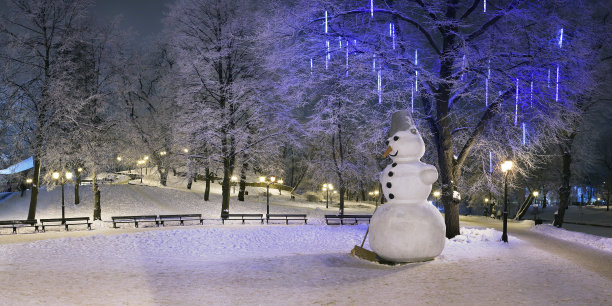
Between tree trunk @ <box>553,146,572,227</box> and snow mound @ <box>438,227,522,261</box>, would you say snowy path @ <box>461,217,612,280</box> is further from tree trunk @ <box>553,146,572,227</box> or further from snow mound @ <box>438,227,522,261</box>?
tree trunk @ <box>553,146,572,227</box>

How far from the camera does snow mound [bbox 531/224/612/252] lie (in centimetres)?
1477

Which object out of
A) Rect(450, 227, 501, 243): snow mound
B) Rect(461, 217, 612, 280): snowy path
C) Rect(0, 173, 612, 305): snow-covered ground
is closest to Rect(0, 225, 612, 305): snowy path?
Rect(0, 173, 612, 305): snow-covered ground

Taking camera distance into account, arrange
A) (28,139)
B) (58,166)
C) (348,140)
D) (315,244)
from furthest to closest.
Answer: (348,140)
(58,166)
(28,139)
(315,244)

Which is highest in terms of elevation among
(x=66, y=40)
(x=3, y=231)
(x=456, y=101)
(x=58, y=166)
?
(x=66, y=40)

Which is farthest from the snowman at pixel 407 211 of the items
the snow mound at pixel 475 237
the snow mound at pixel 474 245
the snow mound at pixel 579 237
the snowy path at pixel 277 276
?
the snow mound at pixel 579 237

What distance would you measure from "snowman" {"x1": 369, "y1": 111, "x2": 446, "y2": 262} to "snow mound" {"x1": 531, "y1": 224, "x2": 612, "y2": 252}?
871 cm

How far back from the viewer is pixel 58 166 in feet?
71.8

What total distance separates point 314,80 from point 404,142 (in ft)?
14.9

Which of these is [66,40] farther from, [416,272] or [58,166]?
[416,272]

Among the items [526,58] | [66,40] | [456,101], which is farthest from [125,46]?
[526,58]

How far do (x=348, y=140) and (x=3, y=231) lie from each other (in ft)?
80.5

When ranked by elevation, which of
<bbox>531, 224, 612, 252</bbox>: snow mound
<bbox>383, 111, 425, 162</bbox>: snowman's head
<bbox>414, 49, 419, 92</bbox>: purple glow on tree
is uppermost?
<bbox>414, 49, 419, 92</bbox>: purple glow on tree

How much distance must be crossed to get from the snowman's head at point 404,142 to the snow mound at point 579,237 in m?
9.26

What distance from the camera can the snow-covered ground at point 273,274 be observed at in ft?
23.2
